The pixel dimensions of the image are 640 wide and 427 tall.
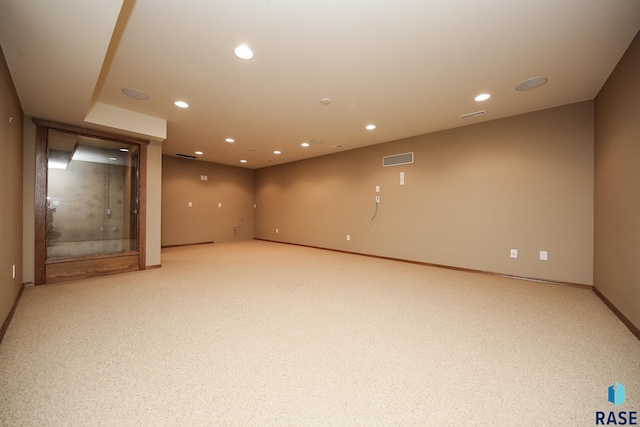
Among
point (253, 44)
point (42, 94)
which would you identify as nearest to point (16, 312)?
point (42, 94)

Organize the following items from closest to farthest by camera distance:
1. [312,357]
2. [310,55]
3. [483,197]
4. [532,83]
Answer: [312,357] → [310,55] → [532,83] → [483,197]

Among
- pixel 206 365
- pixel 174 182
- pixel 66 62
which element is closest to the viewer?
pixel 206 365

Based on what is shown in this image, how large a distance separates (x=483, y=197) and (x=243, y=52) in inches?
164

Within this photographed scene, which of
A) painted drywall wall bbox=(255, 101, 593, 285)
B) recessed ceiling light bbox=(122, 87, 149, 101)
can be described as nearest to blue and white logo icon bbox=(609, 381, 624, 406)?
painted drywall wall bbox=(255, 101, 593, 285)

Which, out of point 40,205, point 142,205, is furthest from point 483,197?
point 40,205

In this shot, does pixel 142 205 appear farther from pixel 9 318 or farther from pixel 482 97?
pixel 482 97

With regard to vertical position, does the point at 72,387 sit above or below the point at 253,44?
below

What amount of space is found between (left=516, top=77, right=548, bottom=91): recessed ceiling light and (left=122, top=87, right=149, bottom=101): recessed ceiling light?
15.3 ft

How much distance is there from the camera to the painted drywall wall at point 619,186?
2.37m

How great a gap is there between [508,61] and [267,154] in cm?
544

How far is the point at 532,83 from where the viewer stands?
311cm

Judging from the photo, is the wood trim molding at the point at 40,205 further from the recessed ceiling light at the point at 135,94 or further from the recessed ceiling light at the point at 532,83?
the recessed ceiling light at the point at 532,83

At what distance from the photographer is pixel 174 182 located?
7.46 metres

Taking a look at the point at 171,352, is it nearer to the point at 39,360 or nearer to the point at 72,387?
the point at 72,387
